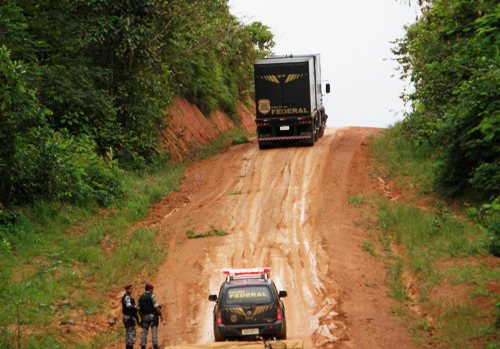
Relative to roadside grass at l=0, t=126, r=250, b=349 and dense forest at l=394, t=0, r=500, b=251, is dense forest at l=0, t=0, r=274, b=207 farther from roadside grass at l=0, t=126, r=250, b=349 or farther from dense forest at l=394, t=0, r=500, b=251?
dense forest at l=394, t=0, r=500, b=251

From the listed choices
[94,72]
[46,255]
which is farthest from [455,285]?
[94,72]

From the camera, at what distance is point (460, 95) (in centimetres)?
2928

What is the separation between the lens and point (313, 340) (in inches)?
745

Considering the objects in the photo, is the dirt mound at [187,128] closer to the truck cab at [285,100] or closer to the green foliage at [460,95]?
the truck cab at [285,100]

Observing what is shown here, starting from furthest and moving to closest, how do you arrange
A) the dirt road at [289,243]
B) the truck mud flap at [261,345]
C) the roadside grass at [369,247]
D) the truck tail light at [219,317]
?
1. the roadside grass at [369,247]
2. the dirt road at [289,243]
3. the truck tail light at [219,317]
4. the truck mud flap at [261,345]

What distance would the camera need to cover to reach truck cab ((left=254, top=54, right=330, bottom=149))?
40406 millimetres

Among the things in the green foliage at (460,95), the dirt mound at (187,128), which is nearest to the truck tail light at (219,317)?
the green foliage at (460,95)

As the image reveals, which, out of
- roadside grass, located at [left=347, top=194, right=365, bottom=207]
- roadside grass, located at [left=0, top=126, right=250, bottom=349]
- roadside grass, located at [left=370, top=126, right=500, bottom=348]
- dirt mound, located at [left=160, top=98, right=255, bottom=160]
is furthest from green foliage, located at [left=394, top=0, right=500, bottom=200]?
dirt mound, located at [left=160, top=98, right=255, bottom=160]

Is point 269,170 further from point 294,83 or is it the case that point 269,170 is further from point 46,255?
point 46,255

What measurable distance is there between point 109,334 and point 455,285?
912 cm

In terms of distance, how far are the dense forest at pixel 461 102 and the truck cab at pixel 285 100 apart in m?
4.84

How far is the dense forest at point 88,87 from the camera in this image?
27750 mm

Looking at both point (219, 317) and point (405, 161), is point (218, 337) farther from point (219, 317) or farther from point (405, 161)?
point (405, 161)

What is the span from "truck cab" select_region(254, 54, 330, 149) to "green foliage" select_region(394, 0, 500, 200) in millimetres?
4872
